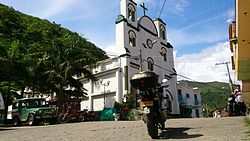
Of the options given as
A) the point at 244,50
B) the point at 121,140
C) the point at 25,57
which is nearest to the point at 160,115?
the point at 121,140

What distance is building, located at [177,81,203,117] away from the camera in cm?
4297

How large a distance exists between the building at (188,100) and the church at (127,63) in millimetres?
3504

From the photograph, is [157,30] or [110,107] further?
[157,30]

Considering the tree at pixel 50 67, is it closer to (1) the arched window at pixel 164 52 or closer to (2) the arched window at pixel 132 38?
(2) the arched window at pixel 132 38

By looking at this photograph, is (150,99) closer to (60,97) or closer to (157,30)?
(60,97)

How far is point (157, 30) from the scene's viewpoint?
3991 centimetres

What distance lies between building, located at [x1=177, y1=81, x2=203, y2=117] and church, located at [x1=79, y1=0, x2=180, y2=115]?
350cm

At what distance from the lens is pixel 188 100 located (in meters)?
47.2

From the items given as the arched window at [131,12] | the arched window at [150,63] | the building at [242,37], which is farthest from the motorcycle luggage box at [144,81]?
the arched window at [150,63]

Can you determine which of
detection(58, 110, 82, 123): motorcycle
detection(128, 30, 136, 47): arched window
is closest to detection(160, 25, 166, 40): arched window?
detection(128, 30, 136, 47): arched window

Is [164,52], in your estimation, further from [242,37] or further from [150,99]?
[150,99]

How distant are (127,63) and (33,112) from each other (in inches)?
469

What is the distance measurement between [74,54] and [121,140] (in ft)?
66.3

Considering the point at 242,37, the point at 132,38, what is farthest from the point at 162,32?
the point at 242,37
